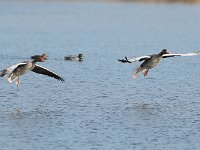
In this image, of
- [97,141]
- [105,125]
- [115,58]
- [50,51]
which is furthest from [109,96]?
[50,51]

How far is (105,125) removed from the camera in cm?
2588

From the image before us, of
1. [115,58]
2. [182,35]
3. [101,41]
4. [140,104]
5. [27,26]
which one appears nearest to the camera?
[140,104]

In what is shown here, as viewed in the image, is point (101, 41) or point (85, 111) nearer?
point (85, 111)

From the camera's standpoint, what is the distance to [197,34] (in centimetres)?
7419

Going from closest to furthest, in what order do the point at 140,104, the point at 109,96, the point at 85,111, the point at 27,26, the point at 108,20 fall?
the point at 85,111
the point at 140,104
the point at 109,96
the point at 27,26
the point at 108,20

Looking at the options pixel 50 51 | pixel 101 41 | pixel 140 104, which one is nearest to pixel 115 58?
pixel 50 51

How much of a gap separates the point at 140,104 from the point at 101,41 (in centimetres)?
3482

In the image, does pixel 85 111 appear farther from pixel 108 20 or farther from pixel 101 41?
pixel 108 20

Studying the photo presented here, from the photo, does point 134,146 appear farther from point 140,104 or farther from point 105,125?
point 140,104

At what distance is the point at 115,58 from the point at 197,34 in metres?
25.1

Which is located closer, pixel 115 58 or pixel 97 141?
pixel 97 141

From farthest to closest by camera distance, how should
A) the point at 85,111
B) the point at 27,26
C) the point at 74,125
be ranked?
the point at 27,26 < the point at 85,111 < the point at 74,125

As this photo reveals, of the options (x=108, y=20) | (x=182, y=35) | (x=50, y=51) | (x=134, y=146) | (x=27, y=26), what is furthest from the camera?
(x=108, y=20)

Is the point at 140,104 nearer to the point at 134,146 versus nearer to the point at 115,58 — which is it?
the point at 134,146
